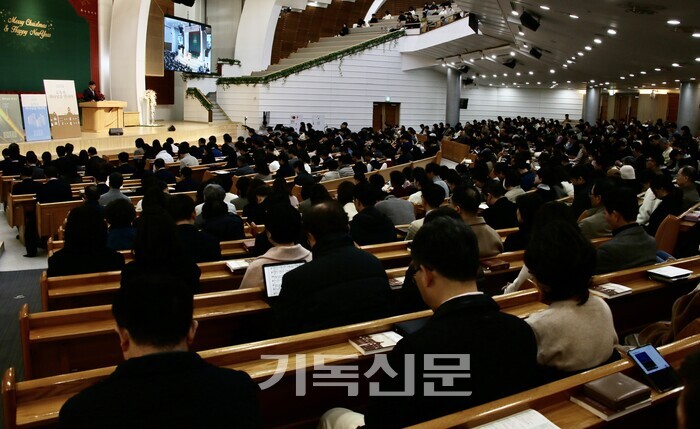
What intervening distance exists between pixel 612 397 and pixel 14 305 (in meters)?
4.85

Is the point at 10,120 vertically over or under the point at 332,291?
over

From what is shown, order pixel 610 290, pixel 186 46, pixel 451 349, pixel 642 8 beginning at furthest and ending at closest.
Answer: pixel 186 46 → pixel 642 8 → pixel 610 290 → pixel 451 349

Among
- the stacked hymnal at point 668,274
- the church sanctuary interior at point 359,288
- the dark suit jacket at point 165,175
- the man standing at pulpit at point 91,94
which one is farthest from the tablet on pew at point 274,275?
the man standing at pulpit at point 91,94

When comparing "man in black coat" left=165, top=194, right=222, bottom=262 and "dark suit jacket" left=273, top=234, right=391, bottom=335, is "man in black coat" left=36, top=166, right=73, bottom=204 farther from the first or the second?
"dark suit jacket" left=273, top=234, right=391, bottom=335

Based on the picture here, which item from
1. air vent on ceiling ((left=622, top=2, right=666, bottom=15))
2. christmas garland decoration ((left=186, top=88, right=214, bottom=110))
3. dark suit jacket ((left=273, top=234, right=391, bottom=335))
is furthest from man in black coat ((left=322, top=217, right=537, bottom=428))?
christmas garland decoration ((left=186, top=88, right=214, bottom=110))

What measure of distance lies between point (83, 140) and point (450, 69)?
585 inches

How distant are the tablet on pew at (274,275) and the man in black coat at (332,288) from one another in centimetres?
35

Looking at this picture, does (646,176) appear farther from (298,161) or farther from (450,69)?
(450,69)

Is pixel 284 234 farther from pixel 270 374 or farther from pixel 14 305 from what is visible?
pixel 14 305

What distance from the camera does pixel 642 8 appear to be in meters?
7.83

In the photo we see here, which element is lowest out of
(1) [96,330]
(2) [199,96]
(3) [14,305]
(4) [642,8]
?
(3) [14,305]

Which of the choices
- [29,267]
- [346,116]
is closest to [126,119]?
[346,116]

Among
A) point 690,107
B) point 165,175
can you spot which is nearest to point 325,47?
point 690,107

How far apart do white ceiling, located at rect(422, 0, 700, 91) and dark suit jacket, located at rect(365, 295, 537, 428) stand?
6855 millimetres
